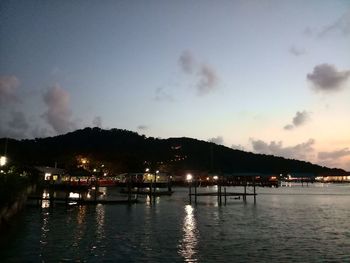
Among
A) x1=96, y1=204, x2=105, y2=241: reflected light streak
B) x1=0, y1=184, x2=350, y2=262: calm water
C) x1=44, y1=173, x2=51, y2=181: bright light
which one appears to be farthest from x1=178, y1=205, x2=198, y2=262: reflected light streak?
x1=44, y1=173, x2=51, y2=181: bright light

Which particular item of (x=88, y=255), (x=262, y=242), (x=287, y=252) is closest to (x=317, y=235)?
(x=262, y=242)

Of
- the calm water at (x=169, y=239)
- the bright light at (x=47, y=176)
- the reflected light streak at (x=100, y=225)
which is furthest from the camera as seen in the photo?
the bright light at (x=47, y=176)

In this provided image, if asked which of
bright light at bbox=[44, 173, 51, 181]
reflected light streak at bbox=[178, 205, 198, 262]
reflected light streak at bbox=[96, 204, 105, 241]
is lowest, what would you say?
reflected light streak at bbox=[178, 205, 198, 262]

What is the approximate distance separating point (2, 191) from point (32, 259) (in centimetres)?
962

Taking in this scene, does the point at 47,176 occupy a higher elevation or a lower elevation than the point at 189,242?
higher

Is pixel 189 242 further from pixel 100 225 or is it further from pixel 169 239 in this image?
pixel 100 225

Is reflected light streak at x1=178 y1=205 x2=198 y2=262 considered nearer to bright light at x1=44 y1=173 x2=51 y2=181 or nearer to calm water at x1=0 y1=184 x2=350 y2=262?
calm water at x1=0 y1=184 x2=350 y2=262

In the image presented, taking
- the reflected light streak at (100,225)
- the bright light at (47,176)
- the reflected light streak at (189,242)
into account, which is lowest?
the reflected light streak at (189,242)

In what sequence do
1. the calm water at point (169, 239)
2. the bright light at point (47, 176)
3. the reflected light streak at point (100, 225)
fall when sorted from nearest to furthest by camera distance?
the calm water at point (169, 239)
the reflected light streak at point (100, 225)
the bright light at point (47, 176)

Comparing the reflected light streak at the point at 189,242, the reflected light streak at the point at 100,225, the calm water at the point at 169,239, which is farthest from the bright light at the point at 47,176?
the reflected light streak at the point at 189,242

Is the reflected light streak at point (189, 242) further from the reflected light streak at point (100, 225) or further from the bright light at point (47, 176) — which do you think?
the bright light at point (47, 176)

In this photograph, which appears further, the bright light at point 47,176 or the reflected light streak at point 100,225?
the bright light at point 47,176

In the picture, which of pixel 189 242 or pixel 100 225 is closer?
pixel 189 242

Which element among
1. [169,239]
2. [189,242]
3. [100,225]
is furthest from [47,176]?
[189,242]
